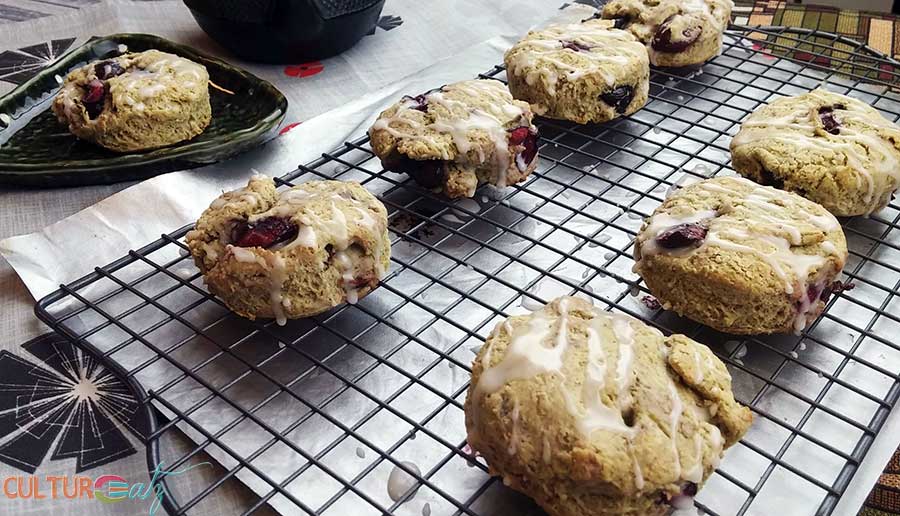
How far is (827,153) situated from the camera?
1978 mm

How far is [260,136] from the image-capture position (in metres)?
2.40

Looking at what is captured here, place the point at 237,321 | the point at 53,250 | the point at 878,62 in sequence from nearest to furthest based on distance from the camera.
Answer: the point at 237,321, the point at 53,250, the point at 878,62

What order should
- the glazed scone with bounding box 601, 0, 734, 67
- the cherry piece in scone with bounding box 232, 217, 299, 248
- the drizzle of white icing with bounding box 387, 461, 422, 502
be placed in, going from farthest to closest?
the glazed scone with bounding box 601, 0, 734, 67 < the cherry piece in scone with bounding box 232, 217, 299, 248 < the drizzle of white icing with bounding box 387, 461, 422, 502

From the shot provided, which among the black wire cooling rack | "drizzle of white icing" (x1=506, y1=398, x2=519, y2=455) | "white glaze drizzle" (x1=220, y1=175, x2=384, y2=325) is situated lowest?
the black wire cooling rack

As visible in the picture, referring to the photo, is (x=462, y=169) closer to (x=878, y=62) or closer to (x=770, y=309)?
(x=770, y=309)

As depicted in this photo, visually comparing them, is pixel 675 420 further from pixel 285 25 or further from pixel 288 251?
pixel 285 25

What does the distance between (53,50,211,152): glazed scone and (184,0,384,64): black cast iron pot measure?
38cm

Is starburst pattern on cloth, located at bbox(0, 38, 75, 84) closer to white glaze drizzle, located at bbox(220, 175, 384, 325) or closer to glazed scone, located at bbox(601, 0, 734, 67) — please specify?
white glaze drizzle, located at bbox(220, 175, 384, 325)

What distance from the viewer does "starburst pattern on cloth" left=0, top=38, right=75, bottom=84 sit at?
286 centimetres

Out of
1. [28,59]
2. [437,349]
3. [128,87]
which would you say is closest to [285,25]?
[128,87]

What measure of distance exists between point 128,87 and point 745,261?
5.84 feet

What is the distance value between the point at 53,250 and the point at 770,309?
1.73 m

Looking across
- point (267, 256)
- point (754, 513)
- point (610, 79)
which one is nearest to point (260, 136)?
point (267, 256)

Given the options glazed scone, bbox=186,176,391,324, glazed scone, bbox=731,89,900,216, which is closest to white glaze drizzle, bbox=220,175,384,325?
glazed scone, bbox=186,176,391,324
